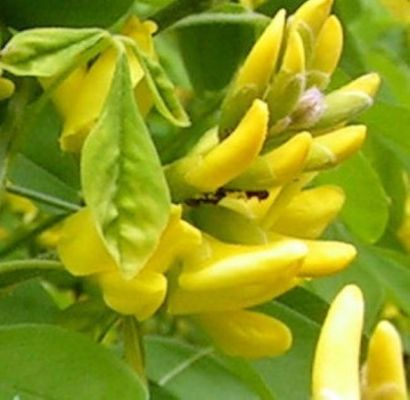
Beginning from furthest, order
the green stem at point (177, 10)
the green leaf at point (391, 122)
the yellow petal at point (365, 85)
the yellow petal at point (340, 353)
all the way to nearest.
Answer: the green leaf at point (391, 122) → the green stem at point (177, 10) → the yellow petal at point (365, 85) → the yellow petal at point (340, 353)

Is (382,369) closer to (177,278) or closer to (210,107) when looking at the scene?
(177,278)

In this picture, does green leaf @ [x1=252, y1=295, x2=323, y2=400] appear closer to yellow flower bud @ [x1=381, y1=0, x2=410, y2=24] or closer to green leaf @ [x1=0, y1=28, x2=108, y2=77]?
green leaf @ [x1=0, y1=28, x2=108, y2=77]

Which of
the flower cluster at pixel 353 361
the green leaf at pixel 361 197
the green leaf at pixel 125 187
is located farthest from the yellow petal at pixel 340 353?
the green leaf at pixel 361 197

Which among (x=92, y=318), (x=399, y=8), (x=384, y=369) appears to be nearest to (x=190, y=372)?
(x=92, y=318)

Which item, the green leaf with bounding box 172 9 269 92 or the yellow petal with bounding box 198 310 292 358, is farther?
the green leaf with bounding box 172 9 269 92

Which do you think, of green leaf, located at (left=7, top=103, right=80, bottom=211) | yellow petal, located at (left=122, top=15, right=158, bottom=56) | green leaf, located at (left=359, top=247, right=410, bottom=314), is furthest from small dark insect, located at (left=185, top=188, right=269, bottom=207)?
green leaf, located at (left=359, top=247, right=410, bottom=314)

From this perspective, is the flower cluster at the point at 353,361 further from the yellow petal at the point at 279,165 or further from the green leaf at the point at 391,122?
the green leaf at the point at 391,122
